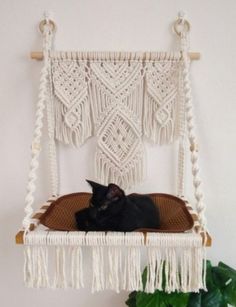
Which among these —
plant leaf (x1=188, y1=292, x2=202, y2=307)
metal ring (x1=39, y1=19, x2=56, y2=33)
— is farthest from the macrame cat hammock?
plant leaf (x1=188, y1=292, x2=202, y2=307)

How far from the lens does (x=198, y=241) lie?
57cm

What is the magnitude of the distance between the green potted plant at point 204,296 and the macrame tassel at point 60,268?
244mm

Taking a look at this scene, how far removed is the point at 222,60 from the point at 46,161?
68 cm

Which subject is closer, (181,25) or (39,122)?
(39,122)

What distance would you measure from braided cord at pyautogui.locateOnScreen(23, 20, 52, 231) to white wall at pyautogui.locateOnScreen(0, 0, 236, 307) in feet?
0.17

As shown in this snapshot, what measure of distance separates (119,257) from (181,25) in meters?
0.72

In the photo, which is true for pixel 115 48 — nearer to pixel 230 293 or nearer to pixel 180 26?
pixel 180 26

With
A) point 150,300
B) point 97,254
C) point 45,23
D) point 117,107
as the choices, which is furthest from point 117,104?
point 150,300

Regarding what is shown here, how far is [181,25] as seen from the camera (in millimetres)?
838

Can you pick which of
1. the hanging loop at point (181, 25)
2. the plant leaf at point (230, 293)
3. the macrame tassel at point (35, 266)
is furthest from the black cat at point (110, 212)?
the hanging loop at point (181, 25)

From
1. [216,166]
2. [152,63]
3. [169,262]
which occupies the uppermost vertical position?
[152,63]

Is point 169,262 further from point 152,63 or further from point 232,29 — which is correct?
point 232,29

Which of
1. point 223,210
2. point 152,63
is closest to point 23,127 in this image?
point 152,63

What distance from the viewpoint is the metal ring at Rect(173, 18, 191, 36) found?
32.8 inches
